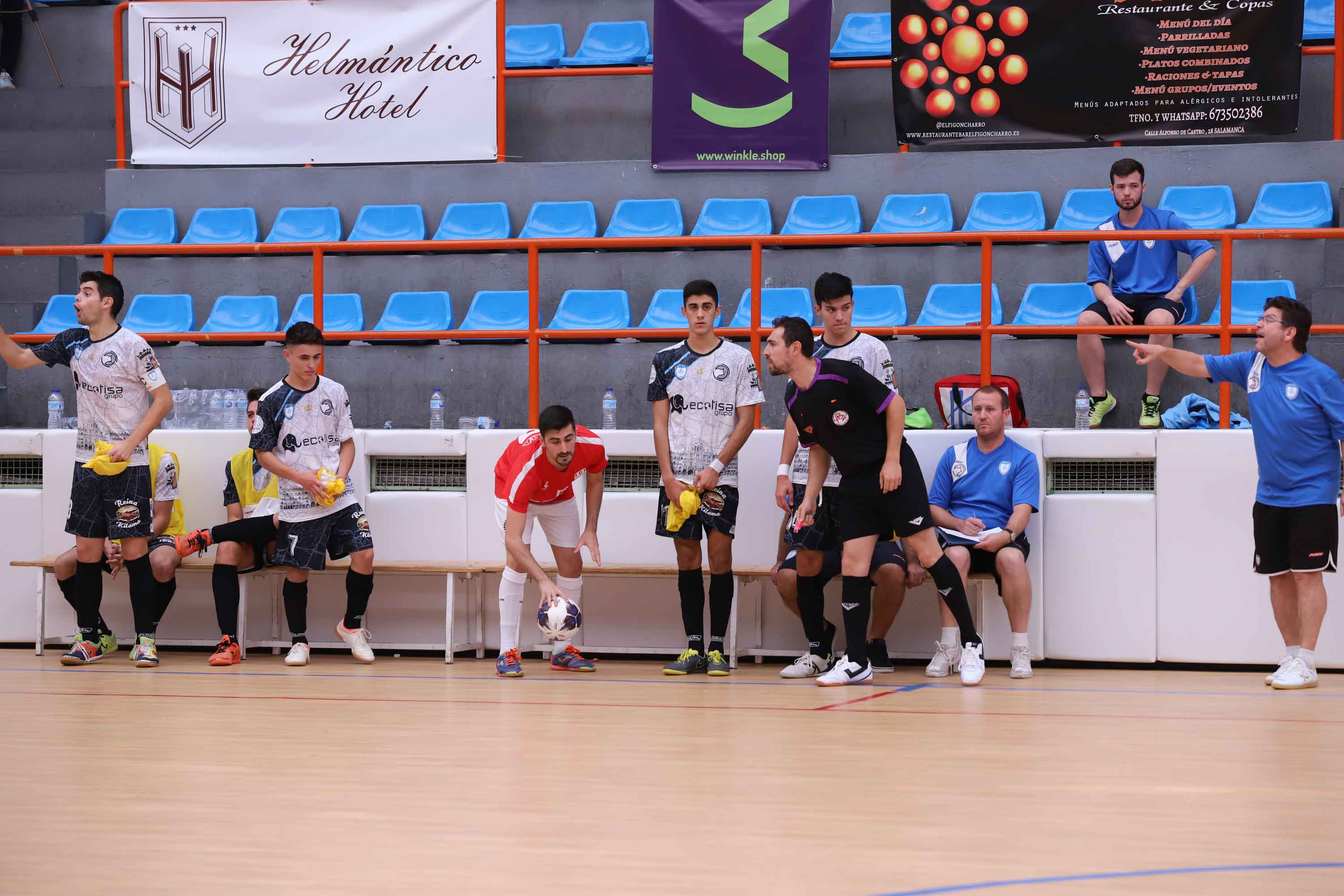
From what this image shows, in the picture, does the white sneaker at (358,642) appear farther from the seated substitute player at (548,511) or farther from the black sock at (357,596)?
the seated substitute player at (548,511)

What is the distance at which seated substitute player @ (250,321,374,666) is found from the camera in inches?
308

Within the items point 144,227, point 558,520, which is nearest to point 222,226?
point 144,227

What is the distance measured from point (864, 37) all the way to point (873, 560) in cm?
653

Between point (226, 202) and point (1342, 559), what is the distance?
9.59m

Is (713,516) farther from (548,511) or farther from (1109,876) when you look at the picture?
(1109,876)

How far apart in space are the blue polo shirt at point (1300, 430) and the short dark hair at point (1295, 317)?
89 millimetres

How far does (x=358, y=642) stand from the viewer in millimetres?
8219

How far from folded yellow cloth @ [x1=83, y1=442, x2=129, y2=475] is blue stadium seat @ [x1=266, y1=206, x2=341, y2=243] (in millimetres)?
4544

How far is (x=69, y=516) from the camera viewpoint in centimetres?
785

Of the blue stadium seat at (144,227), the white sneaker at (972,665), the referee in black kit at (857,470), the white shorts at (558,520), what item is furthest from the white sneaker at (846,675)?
the blue stadium seat at (144,227)

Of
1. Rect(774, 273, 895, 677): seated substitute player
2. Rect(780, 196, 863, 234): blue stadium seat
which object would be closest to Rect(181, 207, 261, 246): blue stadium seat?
Rect(780, 196, 863, 234): blue stadium seat

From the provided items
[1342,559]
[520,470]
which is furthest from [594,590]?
[1342,559]

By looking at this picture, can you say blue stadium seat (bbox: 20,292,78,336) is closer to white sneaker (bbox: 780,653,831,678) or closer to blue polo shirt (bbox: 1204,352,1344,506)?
white sneaker (bbox: 780,653,831,678)

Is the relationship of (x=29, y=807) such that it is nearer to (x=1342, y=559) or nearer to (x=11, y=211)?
(x=1342, y=559)
